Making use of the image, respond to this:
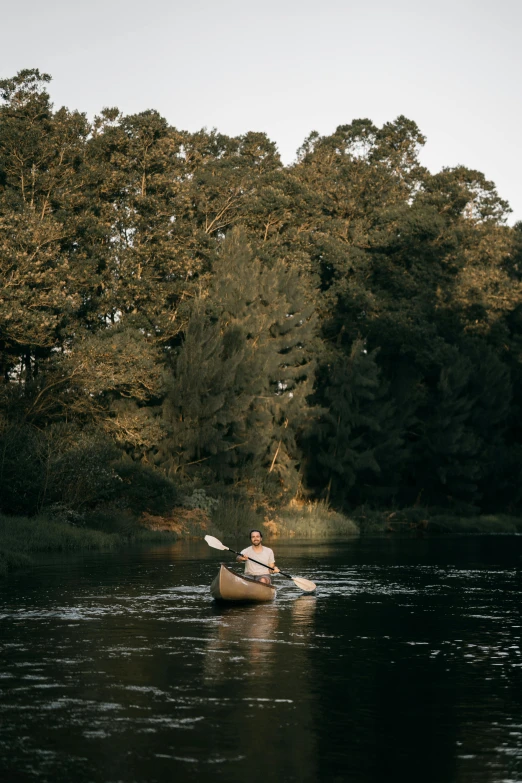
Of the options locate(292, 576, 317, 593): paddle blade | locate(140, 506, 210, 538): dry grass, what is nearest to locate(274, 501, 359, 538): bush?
locate(140, 506, 210, 538): dry grass

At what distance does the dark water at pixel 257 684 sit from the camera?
1027 cm

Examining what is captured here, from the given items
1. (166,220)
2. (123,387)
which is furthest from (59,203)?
(123,387)

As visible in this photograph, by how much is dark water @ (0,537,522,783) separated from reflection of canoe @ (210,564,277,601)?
354 millimetres

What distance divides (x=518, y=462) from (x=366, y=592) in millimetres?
46571

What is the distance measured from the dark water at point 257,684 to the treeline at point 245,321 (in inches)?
716

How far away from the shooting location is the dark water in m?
10.3

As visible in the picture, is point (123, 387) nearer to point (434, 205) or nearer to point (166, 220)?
point (166, 220)

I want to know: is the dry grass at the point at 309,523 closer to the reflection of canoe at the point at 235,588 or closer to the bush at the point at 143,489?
the bush at the point at 143,489

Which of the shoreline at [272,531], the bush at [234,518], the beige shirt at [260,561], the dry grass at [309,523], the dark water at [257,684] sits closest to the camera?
the dark water at [257,684]

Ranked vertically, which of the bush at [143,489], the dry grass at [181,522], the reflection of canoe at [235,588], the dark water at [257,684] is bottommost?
the dark water at [257,684]

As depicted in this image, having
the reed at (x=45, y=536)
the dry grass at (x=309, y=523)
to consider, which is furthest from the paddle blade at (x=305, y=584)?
the dry grass at (x=309, y=523)

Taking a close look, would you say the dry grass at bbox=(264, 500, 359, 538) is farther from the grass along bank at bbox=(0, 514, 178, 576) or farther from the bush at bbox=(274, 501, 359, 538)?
the grass along bank at bbox=(0, 514, 178, 576)

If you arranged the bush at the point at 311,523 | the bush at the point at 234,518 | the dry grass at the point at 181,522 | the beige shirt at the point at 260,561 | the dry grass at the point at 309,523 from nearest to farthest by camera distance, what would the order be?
1. the beige shirt at the point at 260,561
2. the dry grass at the point at 181,522
3. the bush at the point at 234,518
4. the dry grass at the point at 309,523
5. the bush at the point at 311,523

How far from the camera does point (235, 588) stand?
77.0 ft
